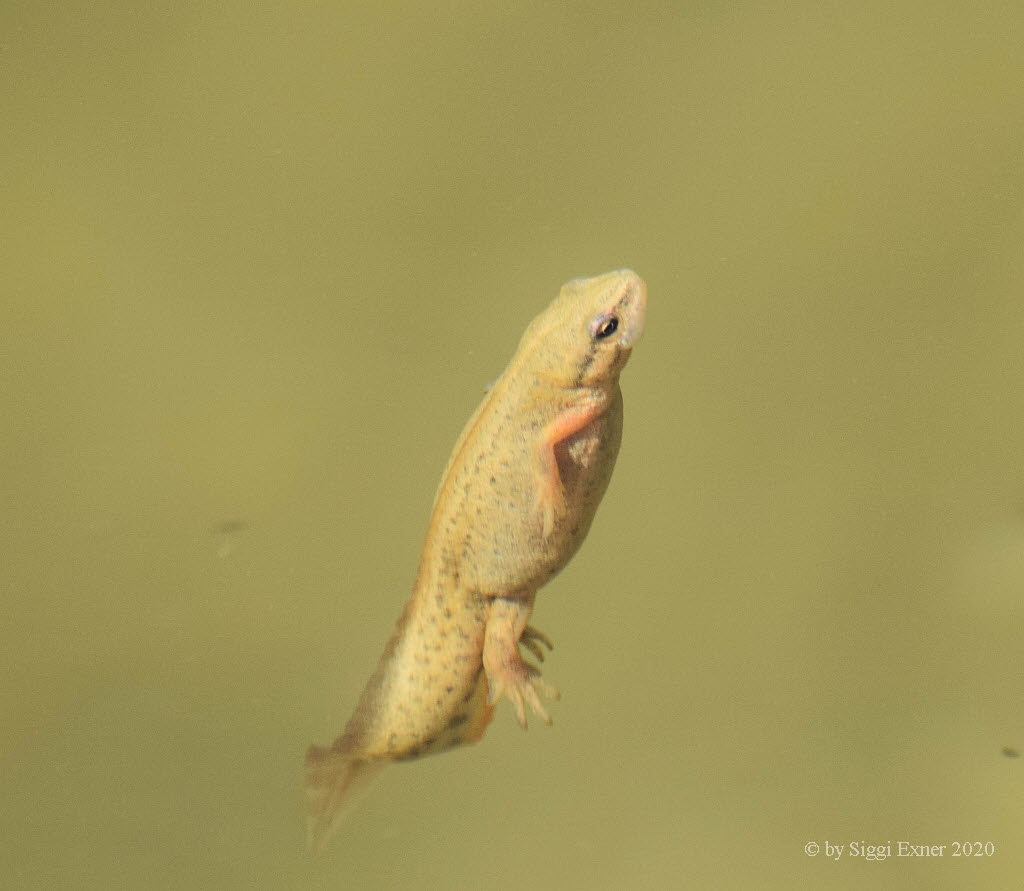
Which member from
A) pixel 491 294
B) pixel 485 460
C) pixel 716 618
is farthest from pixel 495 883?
pixel 491 294

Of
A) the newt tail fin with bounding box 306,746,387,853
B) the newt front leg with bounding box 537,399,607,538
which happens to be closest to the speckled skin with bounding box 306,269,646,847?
the newt front leg with bounding box 537,399,607,538

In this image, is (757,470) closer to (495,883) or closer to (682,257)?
(682,257)

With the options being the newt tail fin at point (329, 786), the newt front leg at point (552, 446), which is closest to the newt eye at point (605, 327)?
the newt front leg at point (552, 446)

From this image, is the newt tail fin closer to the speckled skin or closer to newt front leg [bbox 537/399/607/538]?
the speckled skin

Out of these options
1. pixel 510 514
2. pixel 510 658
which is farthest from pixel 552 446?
pixel 510 658

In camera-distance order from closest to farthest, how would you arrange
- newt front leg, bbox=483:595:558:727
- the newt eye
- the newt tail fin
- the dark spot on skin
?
the newt eye < newt front leg, bbox=483:595:558:727 < the dark spot on skin < the newt tail fin

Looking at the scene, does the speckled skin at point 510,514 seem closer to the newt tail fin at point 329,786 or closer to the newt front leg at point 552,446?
the newt front leg at point 552,446

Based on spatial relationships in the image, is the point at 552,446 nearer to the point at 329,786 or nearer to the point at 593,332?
the point at 593,332
